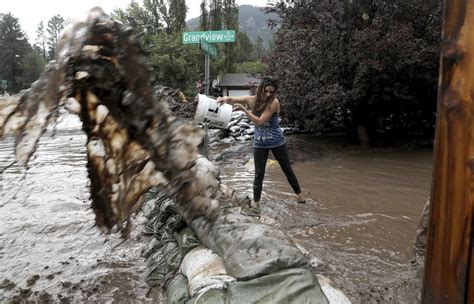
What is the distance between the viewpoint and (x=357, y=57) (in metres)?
9.71

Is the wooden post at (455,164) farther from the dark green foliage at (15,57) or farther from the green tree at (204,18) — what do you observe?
the dark green foliage at (15,57)

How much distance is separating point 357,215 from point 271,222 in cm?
131

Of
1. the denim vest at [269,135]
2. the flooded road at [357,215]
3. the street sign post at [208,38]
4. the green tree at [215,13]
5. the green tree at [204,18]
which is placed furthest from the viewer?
the green tree at [215,13]

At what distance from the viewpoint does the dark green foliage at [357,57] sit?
9.55 metres

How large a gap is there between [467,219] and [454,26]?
0.92 m

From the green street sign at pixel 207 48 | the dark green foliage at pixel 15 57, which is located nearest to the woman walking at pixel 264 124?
the green street sign at pixel 207 48

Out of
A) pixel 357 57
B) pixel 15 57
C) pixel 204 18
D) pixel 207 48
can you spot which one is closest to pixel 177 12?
pixel 204 18

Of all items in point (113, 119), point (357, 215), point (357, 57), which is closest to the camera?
point (113, 119)

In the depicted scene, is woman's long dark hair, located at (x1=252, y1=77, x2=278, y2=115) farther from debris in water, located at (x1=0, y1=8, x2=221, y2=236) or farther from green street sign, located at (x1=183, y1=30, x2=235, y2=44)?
green street sign, located at (x1=183, y1=30, x2=235, y2=44)

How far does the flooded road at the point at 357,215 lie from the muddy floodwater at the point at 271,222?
1 cm

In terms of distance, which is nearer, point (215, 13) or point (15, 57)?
point (215, 13)

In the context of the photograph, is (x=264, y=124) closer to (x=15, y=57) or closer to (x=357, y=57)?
(x=357, y=57)

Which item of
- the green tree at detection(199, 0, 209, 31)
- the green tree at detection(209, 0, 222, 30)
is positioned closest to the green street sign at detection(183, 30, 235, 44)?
the green tree at detection(199, 0, 209, 31)

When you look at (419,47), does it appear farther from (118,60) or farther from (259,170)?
(118,60)
